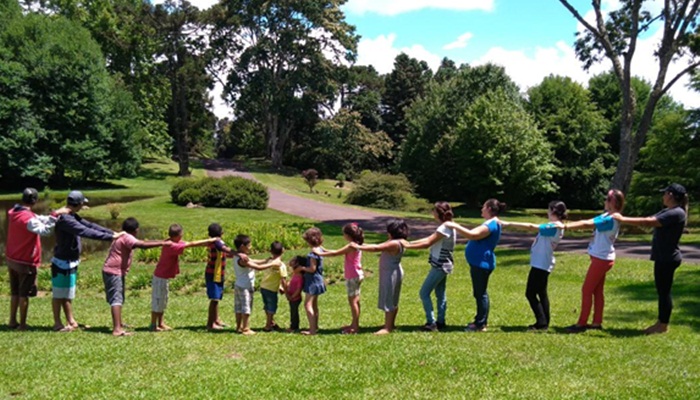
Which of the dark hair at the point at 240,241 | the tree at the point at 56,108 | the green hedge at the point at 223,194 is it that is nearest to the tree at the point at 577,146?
the green hedge at the point at 223,194

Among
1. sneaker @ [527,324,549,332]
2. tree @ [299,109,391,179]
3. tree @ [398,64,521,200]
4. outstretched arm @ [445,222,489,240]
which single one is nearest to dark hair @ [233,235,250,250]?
outstretched arm @ [445,222,489,240]

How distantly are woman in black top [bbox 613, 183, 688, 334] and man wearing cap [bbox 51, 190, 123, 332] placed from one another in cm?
690

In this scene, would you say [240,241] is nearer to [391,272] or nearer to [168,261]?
[168,261]

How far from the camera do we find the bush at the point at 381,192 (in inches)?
1540

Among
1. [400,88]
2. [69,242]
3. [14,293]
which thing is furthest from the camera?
[400,88]

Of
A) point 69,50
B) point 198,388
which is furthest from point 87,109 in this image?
point 198,388

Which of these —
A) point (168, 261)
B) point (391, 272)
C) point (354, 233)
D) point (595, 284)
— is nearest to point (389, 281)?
point (391, 272)

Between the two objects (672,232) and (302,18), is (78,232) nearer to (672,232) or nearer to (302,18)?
(672,232)

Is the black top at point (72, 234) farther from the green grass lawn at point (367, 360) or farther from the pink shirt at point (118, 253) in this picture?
the green grass lawn at point (367, 360)

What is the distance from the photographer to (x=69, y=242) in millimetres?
7637

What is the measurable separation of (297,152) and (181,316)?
59713mm

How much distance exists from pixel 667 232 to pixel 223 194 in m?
28.5

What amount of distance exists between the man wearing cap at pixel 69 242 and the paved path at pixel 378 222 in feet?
47.8

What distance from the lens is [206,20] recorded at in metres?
53.4
